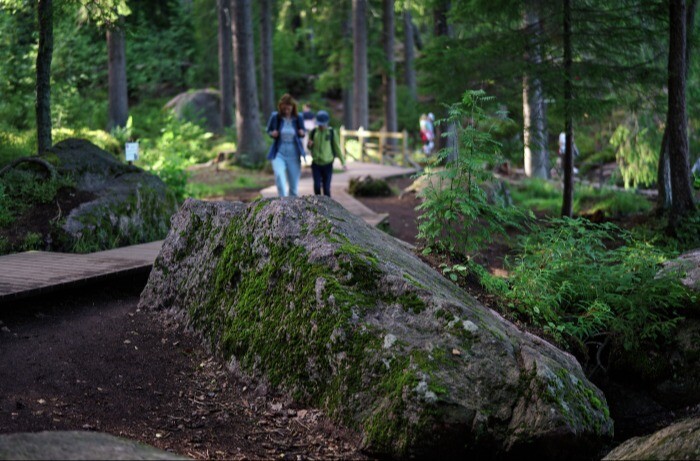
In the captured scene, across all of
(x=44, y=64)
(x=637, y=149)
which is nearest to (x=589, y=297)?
(x=44, y=64)

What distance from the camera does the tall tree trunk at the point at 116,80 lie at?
76.5 feet

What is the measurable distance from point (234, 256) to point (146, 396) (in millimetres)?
1441

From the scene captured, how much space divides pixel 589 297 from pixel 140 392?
4584 millimetres

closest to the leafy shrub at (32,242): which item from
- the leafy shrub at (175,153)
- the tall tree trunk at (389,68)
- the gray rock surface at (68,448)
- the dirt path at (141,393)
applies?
the dirt path at (141,393)

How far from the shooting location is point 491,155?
7.61 meters

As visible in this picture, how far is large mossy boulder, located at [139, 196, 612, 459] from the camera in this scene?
4.73m

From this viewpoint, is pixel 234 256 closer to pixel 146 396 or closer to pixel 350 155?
pixel 146 396

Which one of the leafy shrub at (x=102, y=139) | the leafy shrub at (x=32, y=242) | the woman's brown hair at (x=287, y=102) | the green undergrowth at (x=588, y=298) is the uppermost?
the woman's brown hair at (x=287, y=102)

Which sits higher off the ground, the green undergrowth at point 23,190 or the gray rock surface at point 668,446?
the green undergrowth at point 23,190

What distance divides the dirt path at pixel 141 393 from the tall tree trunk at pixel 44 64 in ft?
16.6

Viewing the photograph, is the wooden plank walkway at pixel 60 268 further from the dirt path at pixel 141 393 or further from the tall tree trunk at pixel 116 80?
the tall tree trunk at pixel 116 80

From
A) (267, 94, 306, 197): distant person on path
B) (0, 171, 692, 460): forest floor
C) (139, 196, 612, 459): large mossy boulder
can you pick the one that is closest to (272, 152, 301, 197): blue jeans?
(267, 94, 306, 197): distant person on path

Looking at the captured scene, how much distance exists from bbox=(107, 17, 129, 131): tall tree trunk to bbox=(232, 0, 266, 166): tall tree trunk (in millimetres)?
3538

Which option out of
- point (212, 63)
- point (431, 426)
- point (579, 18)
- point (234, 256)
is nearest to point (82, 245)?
point (234, 256)
